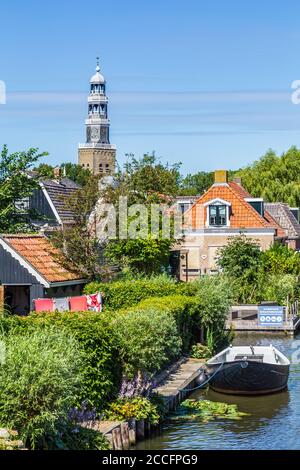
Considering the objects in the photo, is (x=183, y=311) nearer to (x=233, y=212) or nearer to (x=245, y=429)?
(x=245, y=429)

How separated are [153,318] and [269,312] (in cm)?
2108

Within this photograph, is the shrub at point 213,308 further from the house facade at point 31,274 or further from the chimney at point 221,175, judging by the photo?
the chimney at point 221,175

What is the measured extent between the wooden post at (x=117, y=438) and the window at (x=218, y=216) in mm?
39354

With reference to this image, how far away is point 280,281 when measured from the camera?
49.2m

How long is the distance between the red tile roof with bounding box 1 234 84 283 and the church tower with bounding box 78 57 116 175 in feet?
455

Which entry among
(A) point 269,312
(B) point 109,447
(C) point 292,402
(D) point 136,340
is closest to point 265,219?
(A) point 269,312

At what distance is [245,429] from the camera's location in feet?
80.5

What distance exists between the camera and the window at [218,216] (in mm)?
59750

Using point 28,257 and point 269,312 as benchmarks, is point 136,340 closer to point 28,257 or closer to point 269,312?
point 28,257

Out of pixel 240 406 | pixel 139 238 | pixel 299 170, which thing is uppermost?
pixel 299 170

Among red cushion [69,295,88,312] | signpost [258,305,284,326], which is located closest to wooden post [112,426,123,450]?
red cushion [69,295,88,312]

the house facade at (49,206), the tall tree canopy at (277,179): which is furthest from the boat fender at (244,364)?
the tall tree canopy at (277,179)

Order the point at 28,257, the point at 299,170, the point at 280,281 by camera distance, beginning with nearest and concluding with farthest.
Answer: the point at 28,257, the point at 280,281, the point at 299,170

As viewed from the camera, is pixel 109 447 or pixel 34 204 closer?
pixel 109 447
